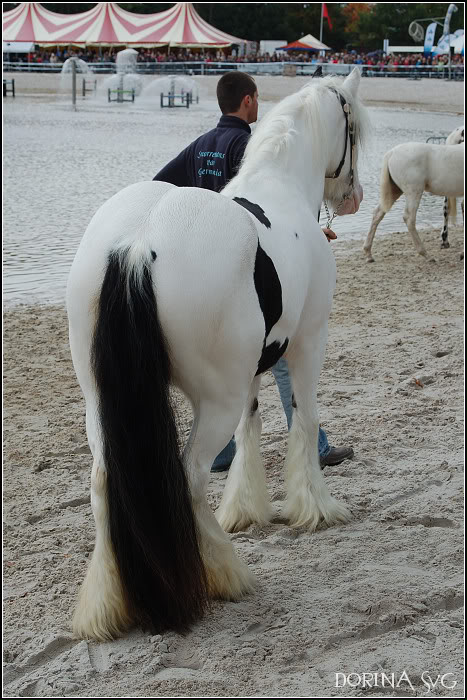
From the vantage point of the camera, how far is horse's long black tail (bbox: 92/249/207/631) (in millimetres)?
2701

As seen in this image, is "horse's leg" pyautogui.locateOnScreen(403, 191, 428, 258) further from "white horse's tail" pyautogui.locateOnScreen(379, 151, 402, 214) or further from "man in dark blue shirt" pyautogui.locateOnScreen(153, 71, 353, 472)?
"man in dark blue shirt" pyautogui.locateOnScreen(153, 71, 353, 472)

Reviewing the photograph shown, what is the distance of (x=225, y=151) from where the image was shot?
414 centimetres

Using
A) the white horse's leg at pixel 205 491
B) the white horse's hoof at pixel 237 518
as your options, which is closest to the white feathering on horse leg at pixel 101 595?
the white horse's leg at pixel 205 491

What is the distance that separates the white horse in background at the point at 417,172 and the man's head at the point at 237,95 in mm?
5928

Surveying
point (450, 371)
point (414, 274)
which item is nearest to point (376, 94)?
point (414, 274)

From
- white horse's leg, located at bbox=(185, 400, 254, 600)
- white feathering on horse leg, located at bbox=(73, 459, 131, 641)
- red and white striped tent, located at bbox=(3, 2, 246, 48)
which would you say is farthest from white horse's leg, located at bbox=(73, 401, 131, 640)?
red and white striped tent, located at bbox=(3, 2, 246, 48)

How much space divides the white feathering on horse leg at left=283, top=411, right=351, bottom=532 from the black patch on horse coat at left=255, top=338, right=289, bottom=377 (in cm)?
65

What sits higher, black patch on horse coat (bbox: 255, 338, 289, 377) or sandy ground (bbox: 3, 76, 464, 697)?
black patch on horse coat (bbox: 255, 338, 289, 377)

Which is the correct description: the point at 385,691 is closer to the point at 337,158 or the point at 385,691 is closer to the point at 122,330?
the point at 122,330

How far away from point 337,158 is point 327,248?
74 centimetres

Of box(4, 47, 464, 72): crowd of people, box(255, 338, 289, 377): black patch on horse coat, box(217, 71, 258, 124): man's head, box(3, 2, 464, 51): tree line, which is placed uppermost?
box(3, 2, 464, 51): tree line

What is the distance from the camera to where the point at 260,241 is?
3039 millimetres

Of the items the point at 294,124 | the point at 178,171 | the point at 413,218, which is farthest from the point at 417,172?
the point at 294,124

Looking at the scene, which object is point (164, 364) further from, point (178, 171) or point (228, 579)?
point (178, 171)
